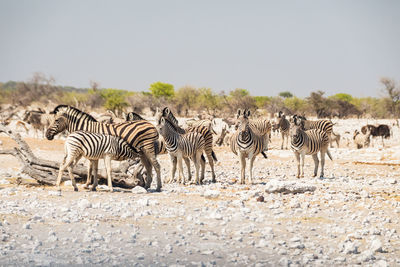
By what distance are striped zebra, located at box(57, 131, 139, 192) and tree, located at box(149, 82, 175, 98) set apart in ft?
201

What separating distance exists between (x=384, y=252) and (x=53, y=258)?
166 inches

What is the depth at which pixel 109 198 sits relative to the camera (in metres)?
9.09

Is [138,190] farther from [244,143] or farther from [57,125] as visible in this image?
[244,143]

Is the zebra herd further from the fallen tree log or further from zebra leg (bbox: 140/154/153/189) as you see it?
the fallen tree log

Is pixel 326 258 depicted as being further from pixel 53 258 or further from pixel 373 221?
pixel 53 258

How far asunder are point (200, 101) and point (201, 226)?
186ft

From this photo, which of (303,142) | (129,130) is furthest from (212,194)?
(303,142)

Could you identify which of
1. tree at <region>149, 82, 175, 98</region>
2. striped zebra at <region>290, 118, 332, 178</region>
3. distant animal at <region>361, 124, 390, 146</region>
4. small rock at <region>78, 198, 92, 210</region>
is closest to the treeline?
tree at <region>149, 82, 175, 98</region>

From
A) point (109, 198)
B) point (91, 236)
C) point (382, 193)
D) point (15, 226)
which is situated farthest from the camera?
point (382, 193)

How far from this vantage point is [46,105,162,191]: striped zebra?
1084cm

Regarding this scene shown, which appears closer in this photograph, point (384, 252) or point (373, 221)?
point (384, 252)

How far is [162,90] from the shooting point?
2884 inches

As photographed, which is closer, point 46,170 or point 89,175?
point 89,175

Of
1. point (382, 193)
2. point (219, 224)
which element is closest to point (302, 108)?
point (382, 193)
